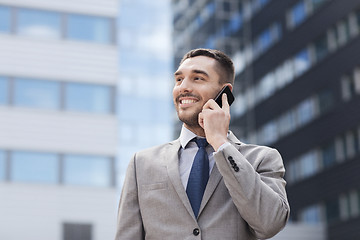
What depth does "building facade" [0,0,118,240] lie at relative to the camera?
2497 cm

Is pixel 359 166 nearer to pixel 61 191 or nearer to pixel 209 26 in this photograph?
pixel 61 191

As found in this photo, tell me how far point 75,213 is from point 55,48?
22.0 feet

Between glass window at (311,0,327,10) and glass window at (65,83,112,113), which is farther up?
glass window at (311,0,327,10)

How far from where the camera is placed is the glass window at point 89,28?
27.1 m

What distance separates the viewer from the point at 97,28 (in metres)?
27.4

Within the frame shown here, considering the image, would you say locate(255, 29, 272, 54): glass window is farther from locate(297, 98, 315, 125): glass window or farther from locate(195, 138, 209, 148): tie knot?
locate(195, 138, 209, 148): tie knot

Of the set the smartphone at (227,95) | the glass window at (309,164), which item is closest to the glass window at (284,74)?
the glass window at (309,164)

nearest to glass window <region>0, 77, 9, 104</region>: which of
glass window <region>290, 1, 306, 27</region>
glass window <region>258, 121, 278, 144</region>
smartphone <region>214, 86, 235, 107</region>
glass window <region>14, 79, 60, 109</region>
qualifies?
glass window <region>14, 79, 60, 109</region>

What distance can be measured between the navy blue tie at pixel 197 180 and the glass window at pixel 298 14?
34262 millimetres

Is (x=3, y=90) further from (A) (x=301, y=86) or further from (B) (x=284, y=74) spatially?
(B) (x=284, y=74)

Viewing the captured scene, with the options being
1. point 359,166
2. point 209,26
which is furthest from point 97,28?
point 209,26

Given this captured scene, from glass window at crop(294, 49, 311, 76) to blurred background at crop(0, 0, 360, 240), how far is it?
0.32 ft

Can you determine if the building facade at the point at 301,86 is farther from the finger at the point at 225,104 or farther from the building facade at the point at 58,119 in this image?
the finger at the point at 225,104

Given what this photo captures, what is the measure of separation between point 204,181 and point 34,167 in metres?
22.3
